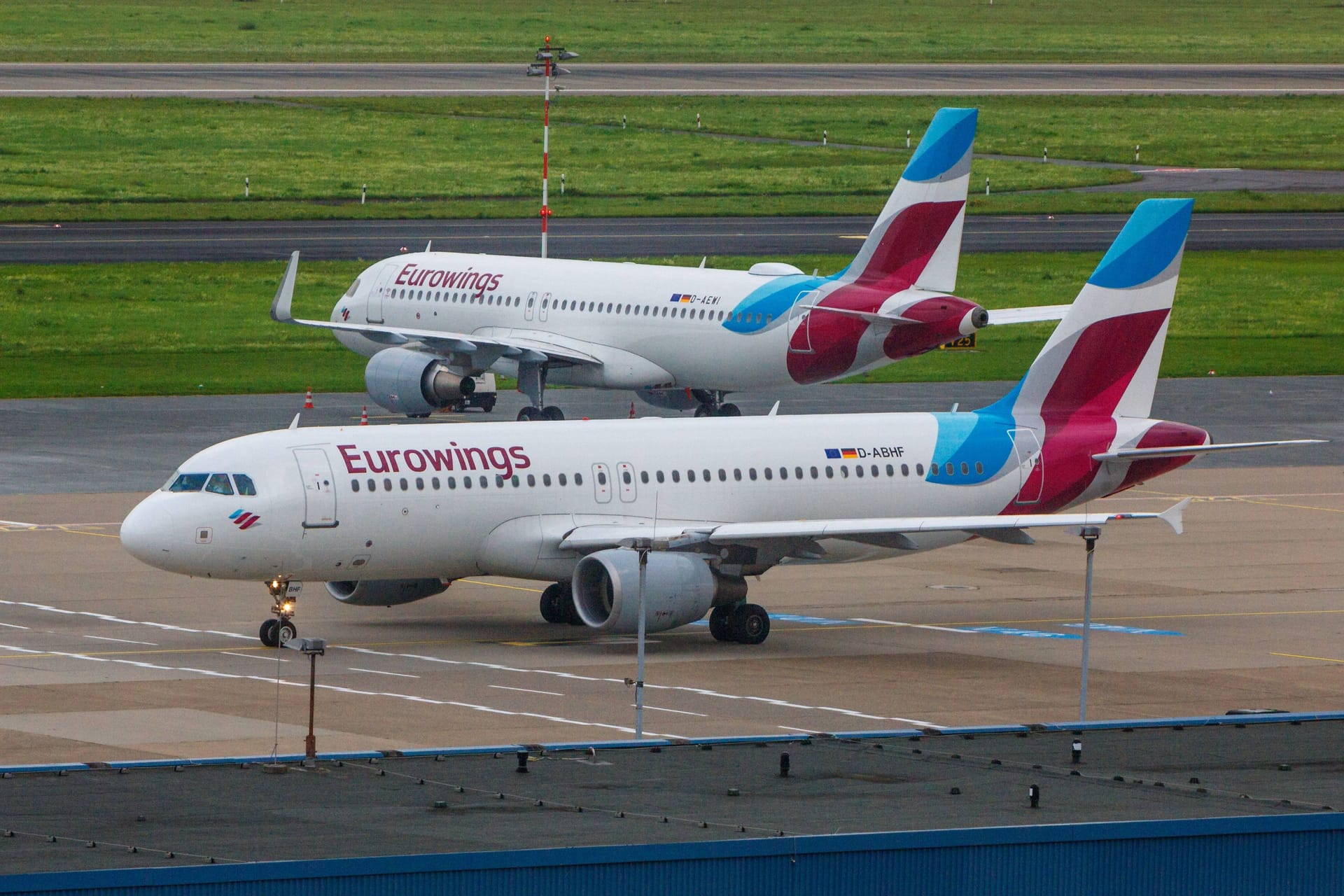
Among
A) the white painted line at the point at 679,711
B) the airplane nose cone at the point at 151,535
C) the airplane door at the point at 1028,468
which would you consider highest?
the airplane door at the point at 1028,468

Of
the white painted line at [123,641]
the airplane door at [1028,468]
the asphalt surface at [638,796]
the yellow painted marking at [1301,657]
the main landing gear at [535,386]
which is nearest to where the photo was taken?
the asphalt surface at [638,796]

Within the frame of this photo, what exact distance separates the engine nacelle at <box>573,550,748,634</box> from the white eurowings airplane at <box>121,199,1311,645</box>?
4cm

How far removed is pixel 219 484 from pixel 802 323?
2759 cm

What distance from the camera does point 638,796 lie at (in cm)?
2566

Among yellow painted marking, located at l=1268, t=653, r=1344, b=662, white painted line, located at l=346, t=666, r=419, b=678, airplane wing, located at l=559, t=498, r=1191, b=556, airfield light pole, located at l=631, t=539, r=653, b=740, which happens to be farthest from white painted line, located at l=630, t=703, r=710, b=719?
yellow painted marking, located at l=1268, t=653, r=1344, b=662

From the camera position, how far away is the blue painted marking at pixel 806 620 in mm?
46844

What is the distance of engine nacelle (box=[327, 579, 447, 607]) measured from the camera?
45094 millimetres

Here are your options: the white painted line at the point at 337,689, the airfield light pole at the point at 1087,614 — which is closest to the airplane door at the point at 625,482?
the white painted line at the point at 337,689

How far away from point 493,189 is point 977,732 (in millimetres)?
101352

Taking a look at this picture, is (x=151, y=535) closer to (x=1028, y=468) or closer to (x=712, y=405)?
(x=1028, y=468)

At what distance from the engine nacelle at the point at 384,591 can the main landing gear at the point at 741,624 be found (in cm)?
530

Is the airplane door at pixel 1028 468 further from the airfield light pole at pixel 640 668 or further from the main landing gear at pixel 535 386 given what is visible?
the main landing gear at pixel 535 386

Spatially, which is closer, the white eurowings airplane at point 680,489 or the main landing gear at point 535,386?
the white eurowings airplane at point 680,489

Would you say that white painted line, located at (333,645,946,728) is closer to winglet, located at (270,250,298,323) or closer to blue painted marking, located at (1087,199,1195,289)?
blue painted marking, located at (1087,199,1195,289)
